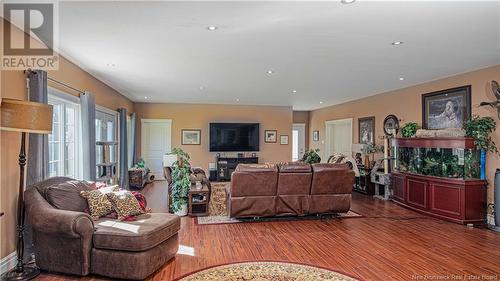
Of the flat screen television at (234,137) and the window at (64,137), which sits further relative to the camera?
the flat screen television at (234,137)

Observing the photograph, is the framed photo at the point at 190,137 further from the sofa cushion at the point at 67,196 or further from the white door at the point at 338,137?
the sofa cushion at the point at 67,196

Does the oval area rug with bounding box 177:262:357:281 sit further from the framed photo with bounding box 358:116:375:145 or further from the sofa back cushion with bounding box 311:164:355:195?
the framed photo with bounding box 358:116:375:145

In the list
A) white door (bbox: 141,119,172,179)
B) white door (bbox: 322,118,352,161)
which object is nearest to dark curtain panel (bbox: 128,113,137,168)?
white door (bbox: 141,119,172,179)

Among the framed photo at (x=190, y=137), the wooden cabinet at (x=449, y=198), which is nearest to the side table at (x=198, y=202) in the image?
the wooden cabinet at (x=449, y=198)

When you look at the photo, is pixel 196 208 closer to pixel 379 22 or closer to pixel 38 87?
pixel 38 87

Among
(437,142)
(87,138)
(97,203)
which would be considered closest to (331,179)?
(437,142)

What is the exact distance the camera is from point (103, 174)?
19.1 feet

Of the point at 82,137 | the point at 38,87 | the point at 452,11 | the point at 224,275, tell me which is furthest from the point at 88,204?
the point at 452,11

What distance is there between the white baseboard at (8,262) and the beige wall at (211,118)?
6801mm

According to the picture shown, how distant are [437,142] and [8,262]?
632cm

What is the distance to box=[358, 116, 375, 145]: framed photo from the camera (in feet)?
25.8

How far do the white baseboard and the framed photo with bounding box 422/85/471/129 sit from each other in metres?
6.79

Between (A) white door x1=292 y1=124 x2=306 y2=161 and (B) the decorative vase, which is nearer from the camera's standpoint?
(B) the decorative vase

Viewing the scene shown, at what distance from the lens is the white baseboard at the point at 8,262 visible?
2897 mm
